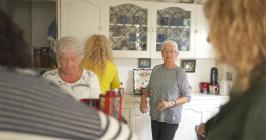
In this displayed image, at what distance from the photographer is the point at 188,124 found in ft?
11.8

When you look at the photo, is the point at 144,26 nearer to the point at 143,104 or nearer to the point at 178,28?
the point at 178,28

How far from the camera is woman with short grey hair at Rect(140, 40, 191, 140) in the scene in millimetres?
2811

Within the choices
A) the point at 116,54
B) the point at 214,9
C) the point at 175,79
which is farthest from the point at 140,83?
the point at 214,9

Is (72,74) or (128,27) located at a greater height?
(128,27)

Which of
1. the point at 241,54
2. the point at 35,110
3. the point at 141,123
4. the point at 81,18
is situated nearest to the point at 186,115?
the point at 141,123

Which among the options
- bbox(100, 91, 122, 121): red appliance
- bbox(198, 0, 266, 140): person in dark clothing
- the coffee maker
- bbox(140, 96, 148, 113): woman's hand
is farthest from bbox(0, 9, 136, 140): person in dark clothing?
the coffee maker

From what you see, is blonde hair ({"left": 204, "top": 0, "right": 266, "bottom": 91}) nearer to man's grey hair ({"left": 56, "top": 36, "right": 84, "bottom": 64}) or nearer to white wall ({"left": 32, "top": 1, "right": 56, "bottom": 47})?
man's grey hair ({"left": 56, "top": 36, "right": 84, "bottom": 64})

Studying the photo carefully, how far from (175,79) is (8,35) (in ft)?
6.74

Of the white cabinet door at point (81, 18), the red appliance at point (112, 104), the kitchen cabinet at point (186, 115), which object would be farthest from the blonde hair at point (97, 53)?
the red appliance at point (112, 104)

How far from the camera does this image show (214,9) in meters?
0.95

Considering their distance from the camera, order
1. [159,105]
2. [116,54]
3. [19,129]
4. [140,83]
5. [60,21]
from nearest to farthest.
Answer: [19,129] < [159,105] < [60,21] < [116,54] < [140,83]

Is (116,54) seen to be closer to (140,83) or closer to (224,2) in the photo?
(140,83)

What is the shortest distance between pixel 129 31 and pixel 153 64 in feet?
1.87

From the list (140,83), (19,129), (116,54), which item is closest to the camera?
(19,129)
